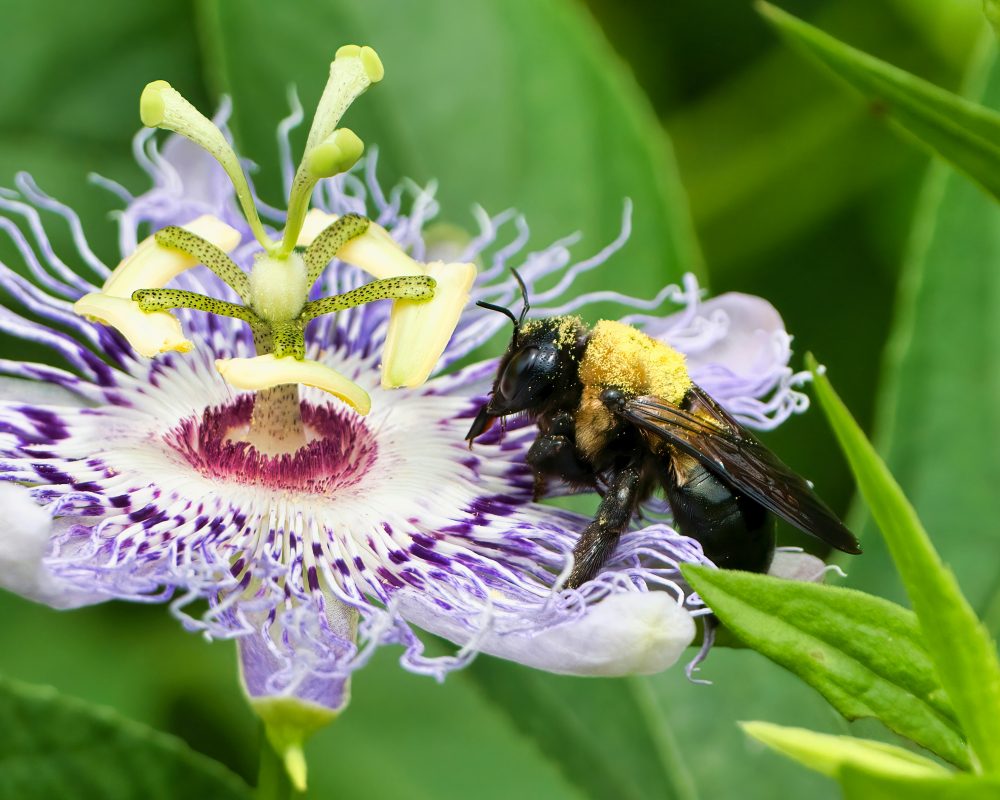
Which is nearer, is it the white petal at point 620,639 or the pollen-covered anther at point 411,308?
the white petal at point 620,639

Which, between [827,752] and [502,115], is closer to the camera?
[827,752]

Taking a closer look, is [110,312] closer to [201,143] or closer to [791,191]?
[201,143]

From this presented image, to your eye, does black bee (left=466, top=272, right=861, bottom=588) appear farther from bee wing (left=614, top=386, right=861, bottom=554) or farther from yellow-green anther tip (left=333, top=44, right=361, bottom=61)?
yellow-green anther tip (left=333, top=44, right=361, bottom=61)

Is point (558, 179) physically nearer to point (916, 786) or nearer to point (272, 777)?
point (272, 777)

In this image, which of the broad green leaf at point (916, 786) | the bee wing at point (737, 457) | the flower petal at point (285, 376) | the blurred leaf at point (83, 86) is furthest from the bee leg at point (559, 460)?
the blurred leaf at point (83, 86)

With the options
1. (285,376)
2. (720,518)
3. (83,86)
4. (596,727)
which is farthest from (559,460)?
(83,86)

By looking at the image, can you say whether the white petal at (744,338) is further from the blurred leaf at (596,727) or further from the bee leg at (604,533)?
the blurred leaf at (596,727)
